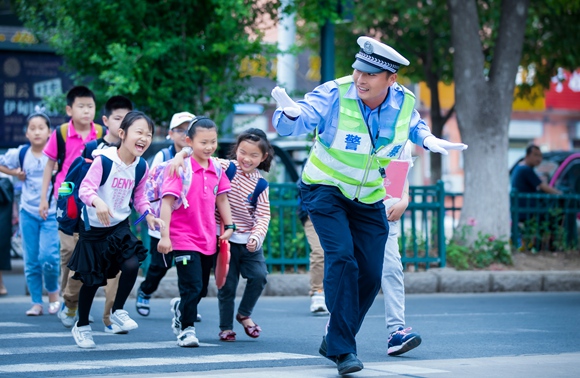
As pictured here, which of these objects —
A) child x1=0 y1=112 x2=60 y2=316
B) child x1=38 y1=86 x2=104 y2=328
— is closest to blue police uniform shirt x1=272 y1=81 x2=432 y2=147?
child x1=38 y1=86 x2=104 y2=328

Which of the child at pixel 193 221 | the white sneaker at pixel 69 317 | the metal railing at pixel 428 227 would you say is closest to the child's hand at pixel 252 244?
the child at pixel 193 221

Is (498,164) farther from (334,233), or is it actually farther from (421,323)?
(334,233)

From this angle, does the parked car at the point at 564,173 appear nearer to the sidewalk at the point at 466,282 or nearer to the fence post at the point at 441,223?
the sidewalk at the point at 466,282

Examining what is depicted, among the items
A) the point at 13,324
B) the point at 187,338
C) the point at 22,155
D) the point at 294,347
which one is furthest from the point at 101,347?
the point at 22,155

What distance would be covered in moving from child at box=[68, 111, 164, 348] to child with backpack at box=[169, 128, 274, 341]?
0.73 meters

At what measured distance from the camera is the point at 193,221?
691cm

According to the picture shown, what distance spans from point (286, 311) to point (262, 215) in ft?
8.91

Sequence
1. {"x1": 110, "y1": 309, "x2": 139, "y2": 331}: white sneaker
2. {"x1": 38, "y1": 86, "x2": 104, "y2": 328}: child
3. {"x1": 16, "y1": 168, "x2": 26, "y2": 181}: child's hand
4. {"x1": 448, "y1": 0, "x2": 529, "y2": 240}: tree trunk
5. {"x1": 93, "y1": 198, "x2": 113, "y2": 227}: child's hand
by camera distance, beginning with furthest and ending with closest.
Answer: {"x1": 448, "y1": 0, "x2": 529, "y2": 240}: tree trunk < {"x1": 16, "y1": 168, "x2": 26, "y2": 181}: child's hand < {"x1": 38, "y1": 86, "x2": 104, "y2": 328}: child < {"x1": 110, "y1": 309, "x2": 139, "y2": 331}: white sneaker < {"x1": 93, "y1": 198, "x2": 113, "y2": 227}: child's hand

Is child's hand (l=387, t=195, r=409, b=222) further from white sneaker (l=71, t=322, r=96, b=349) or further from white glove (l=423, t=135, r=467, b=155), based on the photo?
white sneaker (l=71, t=322, r=96, b=349)

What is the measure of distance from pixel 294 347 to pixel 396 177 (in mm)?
1381

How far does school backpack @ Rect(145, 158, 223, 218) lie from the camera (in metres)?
6.87

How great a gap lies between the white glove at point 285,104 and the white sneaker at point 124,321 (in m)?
2.45

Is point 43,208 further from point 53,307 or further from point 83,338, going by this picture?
point 83,338

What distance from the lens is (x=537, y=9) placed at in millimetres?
16969
